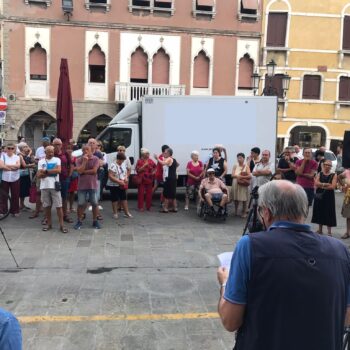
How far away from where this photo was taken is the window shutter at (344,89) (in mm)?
25703

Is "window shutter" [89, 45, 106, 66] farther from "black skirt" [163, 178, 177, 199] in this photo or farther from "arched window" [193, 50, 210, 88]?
"black skirt" [163, 178, 177, 199]

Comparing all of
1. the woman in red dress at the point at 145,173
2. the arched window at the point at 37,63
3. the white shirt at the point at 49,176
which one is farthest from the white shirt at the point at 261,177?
the arched window at the point at 37,63

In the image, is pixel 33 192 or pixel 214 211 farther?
pixel 33 192

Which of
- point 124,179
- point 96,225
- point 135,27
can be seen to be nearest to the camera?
point 96,225

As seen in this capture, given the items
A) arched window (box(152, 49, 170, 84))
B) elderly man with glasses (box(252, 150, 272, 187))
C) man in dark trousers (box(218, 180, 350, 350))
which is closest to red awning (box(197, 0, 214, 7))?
arched window (box(152, 49, 170, 84))

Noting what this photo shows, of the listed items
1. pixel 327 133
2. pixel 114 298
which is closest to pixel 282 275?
pixel 114 298

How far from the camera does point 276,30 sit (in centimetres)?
2523

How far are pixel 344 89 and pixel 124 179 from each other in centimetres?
1997

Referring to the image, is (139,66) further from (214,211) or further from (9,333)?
(9,333)

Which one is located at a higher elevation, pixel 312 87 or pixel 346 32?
A: pixel 346 32

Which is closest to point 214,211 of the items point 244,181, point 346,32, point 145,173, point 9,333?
point 244,181

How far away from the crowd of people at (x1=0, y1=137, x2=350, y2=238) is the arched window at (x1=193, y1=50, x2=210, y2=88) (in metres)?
13.3

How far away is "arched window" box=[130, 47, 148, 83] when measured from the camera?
79.7 ft

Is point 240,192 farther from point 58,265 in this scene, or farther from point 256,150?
point 58,265
